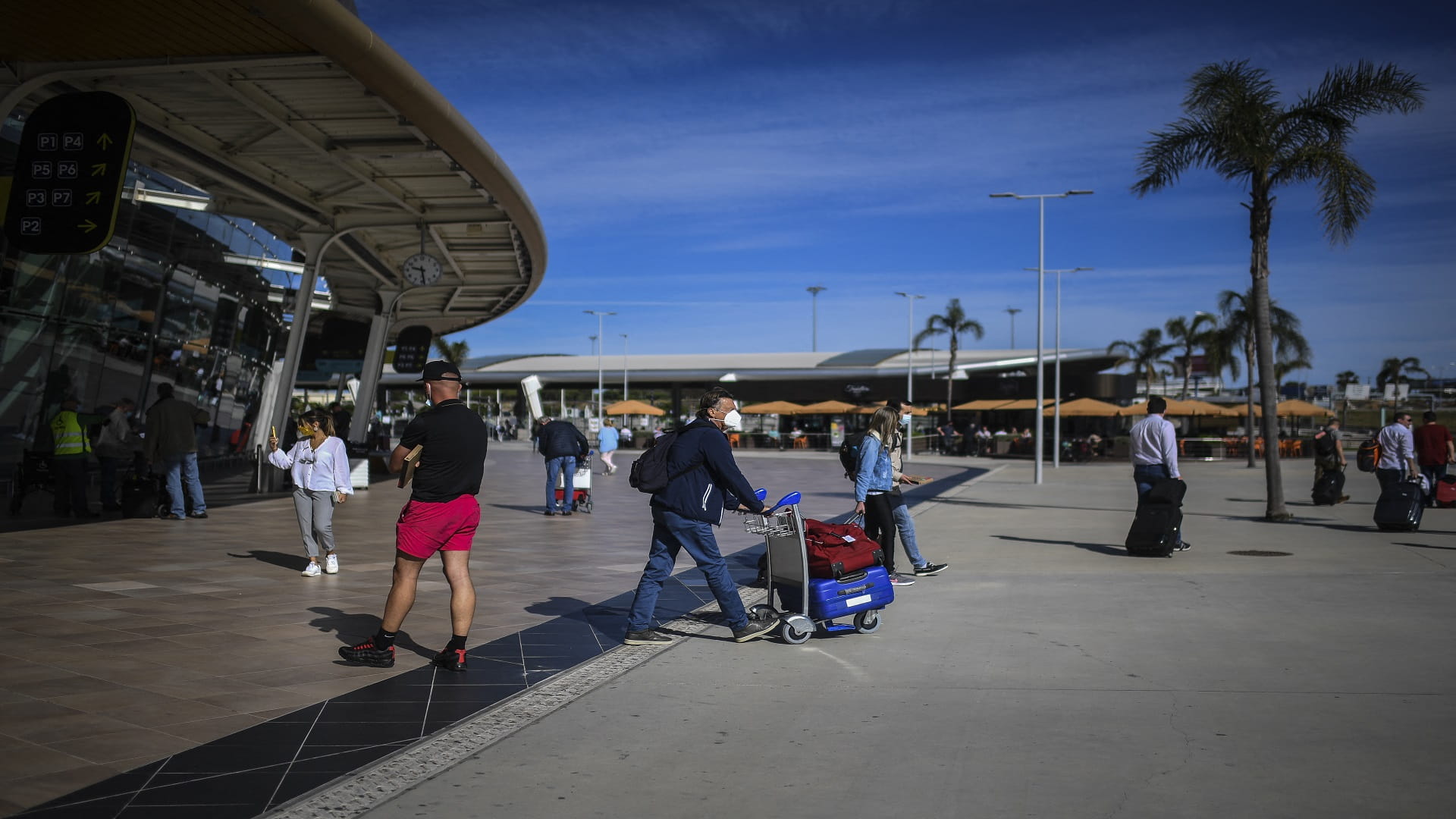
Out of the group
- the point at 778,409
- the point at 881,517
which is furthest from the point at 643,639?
the point at 778,409

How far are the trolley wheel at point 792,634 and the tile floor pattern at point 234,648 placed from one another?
1116mm

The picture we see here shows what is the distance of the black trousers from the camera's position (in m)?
9.94

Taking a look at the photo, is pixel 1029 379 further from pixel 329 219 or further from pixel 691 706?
pixel 691 706

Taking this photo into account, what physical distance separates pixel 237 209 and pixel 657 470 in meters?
14.9

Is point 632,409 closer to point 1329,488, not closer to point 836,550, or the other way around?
point 1329,488

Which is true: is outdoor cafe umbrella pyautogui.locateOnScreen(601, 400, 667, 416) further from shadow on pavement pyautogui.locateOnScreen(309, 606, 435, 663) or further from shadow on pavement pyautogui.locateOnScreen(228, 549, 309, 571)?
shadow on pavement pyautogui.locateOnScreen(309, 606, 435, 663)

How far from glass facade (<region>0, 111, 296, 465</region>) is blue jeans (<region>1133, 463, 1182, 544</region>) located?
1419 centimetres

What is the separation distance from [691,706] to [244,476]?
76.3 feet

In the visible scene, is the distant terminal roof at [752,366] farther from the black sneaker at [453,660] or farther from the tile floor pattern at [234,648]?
the black sneaker at [453,660]

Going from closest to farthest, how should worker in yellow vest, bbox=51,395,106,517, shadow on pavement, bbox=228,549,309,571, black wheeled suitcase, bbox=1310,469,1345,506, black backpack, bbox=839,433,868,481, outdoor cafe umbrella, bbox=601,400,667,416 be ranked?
1. black backpack, bbox=839,433,868,481
2. shadow on pavement, bbox=228,549,309,571
3. worker in yellow vest, bbox=51,395,106,517
4. black wheeled suitcase, bbox=1310,469,1345,506
5. outdoor cafe umbrella, bbox=601,400,667,416

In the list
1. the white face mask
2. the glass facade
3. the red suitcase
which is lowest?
the red suitcase

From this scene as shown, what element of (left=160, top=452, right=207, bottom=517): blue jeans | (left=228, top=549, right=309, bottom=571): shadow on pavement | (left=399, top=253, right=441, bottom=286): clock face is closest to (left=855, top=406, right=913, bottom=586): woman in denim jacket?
(left=228, top=549, right=309, bottom=571): shadow on pavement

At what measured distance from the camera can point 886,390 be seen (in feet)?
226

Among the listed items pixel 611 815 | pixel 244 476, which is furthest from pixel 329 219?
pixel 611 815
